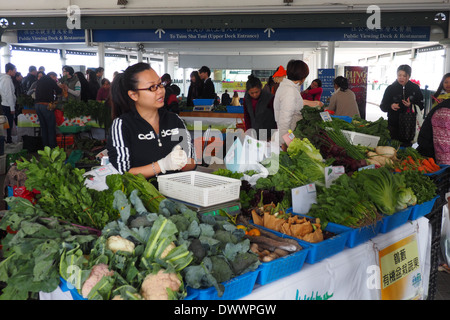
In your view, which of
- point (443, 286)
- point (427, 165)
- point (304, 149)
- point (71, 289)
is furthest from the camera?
point (443, 286)

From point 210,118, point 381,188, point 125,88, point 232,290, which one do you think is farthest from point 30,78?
point 232,290

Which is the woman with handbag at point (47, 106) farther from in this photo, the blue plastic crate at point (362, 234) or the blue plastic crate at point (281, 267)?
the blue plastic crate at point (281, 267)

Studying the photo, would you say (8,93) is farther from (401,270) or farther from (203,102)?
(401,270)

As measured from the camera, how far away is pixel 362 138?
13.6 ft

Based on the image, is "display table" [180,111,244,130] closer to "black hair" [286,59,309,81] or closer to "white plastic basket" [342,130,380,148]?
"black hair" [286,59,309,81]

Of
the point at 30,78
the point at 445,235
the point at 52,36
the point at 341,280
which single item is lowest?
the point at 445,235

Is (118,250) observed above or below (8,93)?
below

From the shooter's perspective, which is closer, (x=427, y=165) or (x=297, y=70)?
(x=427, y=165)

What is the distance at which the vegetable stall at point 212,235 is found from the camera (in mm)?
1607

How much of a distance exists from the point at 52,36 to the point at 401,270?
30.1 feet

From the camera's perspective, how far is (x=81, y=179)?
215 centimetres

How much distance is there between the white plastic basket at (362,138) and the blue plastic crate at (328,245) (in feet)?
6.24
